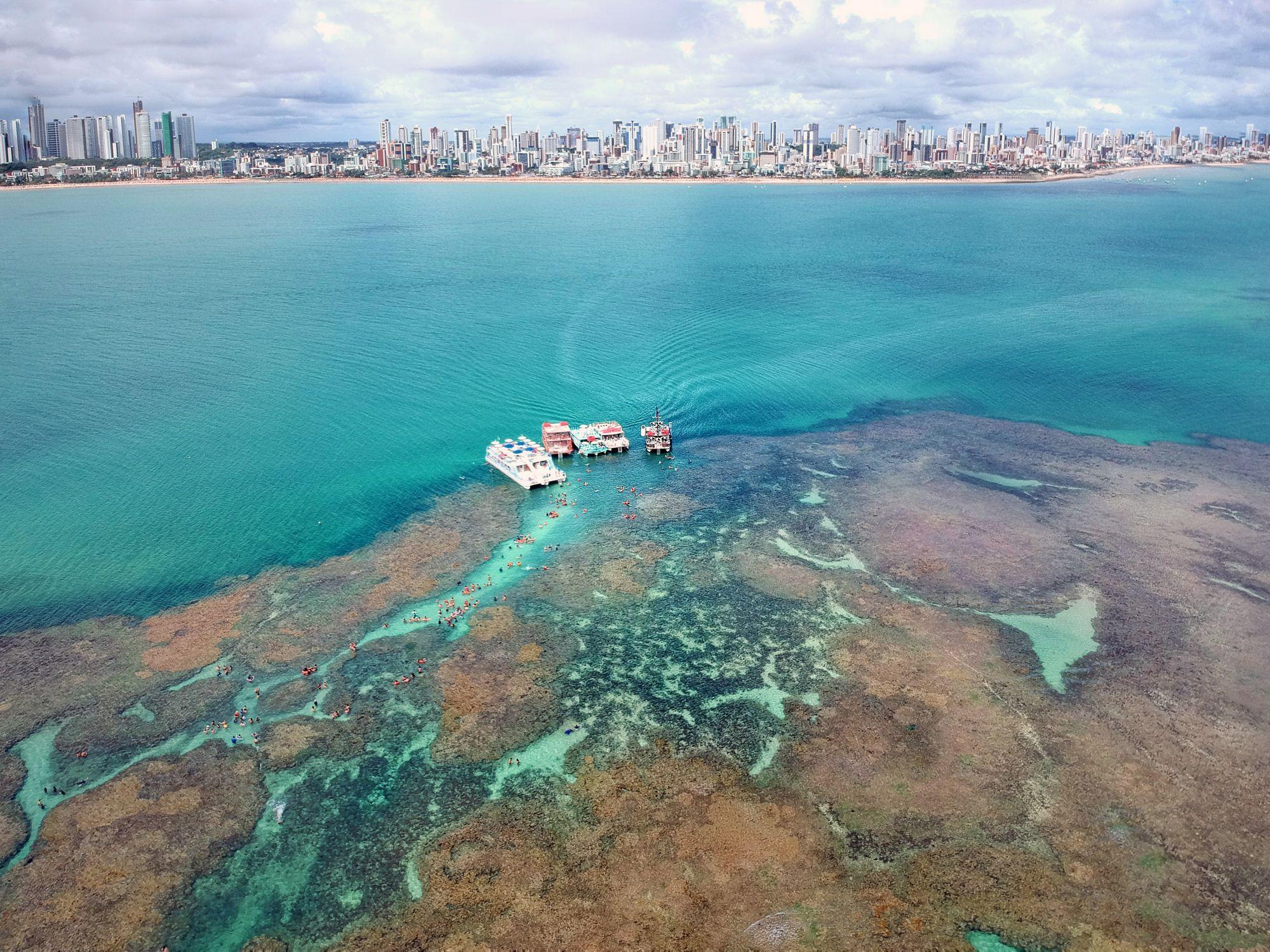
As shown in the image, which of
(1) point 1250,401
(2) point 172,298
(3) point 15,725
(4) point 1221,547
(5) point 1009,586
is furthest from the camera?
(2) point 172,298

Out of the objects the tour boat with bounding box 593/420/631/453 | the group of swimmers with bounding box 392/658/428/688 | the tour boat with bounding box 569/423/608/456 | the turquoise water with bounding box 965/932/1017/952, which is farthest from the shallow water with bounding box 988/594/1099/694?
the tour boat with bounding box 569/423/608/456

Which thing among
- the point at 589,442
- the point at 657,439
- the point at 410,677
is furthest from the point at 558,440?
the point at 410,677

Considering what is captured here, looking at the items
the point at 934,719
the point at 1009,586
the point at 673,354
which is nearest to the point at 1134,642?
the point at 1009,586

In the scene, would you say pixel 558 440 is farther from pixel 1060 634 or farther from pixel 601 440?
pixel 1060 634

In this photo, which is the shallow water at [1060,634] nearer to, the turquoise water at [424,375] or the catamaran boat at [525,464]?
the catamaran boat at [525,464]

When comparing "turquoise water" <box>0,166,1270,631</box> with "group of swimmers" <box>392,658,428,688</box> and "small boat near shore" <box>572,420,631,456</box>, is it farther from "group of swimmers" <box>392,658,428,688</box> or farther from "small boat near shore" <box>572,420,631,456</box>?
"group of swimmers" <box>392,658,428,688</box>

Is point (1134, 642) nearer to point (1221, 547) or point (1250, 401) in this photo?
point (1221, 547)
